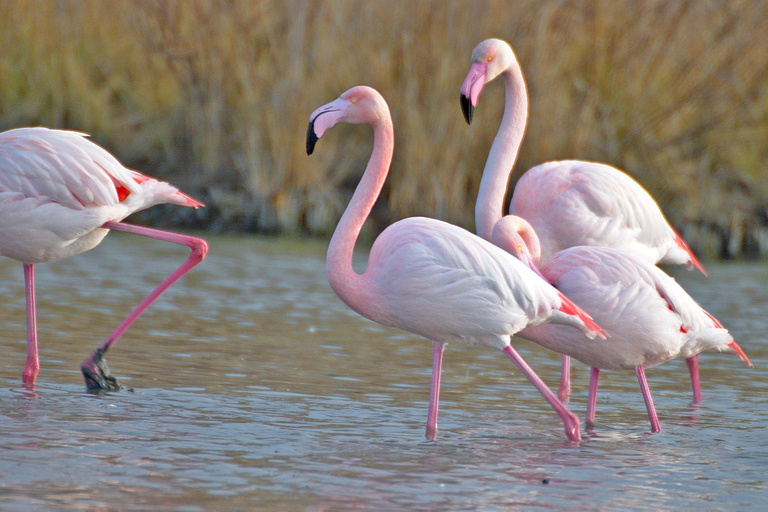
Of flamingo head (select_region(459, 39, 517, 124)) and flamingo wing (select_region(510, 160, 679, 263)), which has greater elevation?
flamingo head (select_region(459, 39, 517, 124))

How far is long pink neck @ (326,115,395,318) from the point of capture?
4.46 metres

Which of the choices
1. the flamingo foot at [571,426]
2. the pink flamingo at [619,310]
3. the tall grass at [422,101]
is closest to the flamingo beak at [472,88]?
the pink flamingo at [619,310]

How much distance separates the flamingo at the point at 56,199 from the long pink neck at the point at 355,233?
1073 millimetres

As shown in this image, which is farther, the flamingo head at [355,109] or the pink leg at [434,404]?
the flamingo head at [355,109]

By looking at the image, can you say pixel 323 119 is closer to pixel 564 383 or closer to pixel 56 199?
pixel 56 199

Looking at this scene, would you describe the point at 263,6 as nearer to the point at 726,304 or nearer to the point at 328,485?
the point at 726,304

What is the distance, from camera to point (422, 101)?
971 centimetres

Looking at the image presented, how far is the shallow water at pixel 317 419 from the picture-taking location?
11.6 ft

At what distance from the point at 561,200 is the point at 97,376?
257cm

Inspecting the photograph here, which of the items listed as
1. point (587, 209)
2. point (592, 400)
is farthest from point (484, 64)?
point (592, 400)

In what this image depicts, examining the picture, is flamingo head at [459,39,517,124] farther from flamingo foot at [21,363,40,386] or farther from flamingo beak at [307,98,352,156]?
flamingo foot at [21,363,40,386]

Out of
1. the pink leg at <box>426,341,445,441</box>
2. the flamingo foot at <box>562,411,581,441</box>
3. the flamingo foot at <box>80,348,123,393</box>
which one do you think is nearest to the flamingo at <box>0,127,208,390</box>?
the flamingo foot at <box>80,348,123,393</box>

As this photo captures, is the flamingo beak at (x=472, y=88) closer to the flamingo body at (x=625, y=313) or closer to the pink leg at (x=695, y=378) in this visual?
the flamingo body at (x=625, y=313)

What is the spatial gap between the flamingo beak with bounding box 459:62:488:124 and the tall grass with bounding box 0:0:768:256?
3.59 meters
